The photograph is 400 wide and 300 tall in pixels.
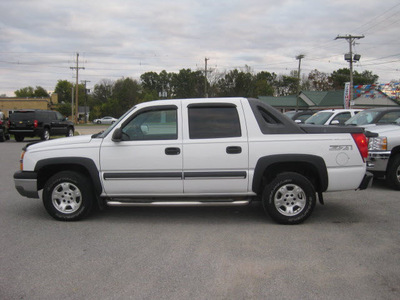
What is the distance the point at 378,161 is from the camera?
26.1 ft

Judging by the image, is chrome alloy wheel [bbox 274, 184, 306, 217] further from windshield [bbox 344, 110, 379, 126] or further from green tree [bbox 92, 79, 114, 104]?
green tree [bbox 92, 79, 114, 104]

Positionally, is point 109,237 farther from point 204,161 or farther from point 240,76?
point 240,76

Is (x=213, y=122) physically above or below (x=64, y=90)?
below

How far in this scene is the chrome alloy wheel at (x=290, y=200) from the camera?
5.52 meters

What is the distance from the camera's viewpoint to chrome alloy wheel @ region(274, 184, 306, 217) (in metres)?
5.52

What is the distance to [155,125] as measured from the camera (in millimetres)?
5637

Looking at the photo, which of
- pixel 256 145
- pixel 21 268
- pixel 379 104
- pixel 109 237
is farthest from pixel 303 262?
pixel 379 104

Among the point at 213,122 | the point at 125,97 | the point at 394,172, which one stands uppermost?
the point at 125,97

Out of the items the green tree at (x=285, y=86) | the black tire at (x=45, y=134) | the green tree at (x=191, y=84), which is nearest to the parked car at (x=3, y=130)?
the black tire at (x=45, y=134)

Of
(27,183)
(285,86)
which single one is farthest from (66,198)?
(285,86)

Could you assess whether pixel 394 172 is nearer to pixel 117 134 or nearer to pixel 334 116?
pixel 117 134

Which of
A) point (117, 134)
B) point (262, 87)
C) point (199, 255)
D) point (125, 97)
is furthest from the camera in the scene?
point (125, 97)

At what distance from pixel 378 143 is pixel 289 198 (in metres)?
3.52

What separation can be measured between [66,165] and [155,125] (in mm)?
1476
